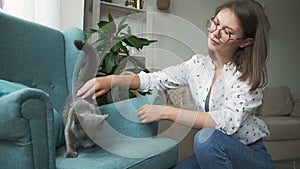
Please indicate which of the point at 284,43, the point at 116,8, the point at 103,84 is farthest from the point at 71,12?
the point at 284,43

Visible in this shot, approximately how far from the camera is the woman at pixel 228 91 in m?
0.86

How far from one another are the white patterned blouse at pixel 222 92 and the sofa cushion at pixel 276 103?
7.26ft

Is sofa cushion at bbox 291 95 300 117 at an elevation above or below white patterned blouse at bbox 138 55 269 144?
below

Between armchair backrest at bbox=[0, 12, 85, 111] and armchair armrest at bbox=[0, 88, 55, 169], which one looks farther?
armchair backrest at bbox=[0, 12, 85, 111]

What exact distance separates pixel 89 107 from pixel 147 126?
0.32 meters

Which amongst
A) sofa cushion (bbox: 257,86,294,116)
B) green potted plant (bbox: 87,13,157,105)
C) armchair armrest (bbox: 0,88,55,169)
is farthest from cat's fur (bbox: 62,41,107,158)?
sofa cushion (bbox: 257,86,294,116)

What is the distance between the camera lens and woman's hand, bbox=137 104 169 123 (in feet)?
3.20

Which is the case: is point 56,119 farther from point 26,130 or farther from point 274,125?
point 274,125

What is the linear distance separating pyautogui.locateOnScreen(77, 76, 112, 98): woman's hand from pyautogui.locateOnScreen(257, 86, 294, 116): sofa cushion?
2.47 m

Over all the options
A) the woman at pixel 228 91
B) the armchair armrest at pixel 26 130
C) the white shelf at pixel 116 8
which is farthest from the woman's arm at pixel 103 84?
the white shelf at pixel 116 8

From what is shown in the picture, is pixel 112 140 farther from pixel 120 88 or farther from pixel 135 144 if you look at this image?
pixel 120 88

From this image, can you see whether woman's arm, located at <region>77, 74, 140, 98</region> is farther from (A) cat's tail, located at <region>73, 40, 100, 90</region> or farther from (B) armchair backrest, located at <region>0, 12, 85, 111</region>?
(B) armchair backrest, located at <region>0, 12, 85, 111</region>

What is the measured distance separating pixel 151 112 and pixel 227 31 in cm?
39

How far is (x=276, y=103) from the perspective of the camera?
3.18 metres
